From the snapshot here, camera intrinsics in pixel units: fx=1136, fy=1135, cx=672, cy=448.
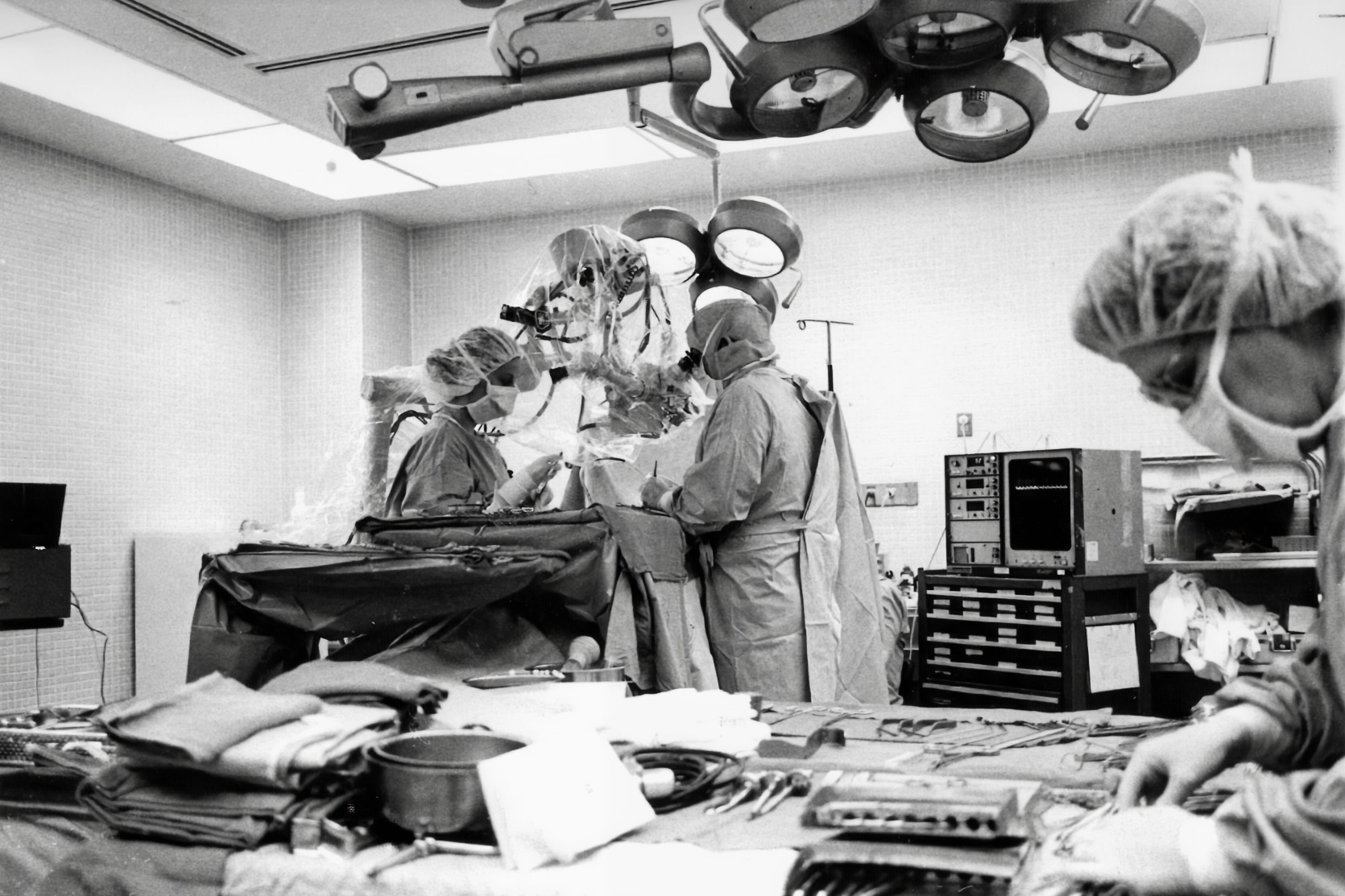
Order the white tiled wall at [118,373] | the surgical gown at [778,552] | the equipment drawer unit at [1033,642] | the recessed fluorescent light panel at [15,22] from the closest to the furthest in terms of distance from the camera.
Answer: the surgical gown at [778,552] < the recessed fluorescent light panel at [15,22] < the equipment drawer unit at [1033,642] < the white tiled wall at [118,373]

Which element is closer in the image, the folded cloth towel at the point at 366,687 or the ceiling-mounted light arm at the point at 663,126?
the folded cloth towel at the point at 366,687

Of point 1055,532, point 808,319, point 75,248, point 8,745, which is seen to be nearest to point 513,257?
point 808,319

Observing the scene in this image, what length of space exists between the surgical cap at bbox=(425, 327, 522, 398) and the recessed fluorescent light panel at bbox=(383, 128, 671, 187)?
1766mm

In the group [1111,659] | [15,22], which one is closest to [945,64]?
[1111,659]

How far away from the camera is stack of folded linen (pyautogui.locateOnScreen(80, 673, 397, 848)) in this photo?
1.39 m

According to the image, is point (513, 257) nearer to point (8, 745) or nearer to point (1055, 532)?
point (1055, 532)

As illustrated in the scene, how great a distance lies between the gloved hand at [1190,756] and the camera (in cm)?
129

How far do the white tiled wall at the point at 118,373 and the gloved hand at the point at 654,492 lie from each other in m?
3.34

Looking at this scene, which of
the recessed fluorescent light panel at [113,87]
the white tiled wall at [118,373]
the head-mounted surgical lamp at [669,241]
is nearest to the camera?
the head-mounted surgical lamp at [669,241]

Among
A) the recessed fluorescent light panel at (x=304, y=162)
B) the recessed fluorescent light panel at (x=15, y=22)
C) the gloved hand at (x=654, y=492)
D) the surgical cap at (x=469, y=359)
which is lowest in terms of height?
the gloved hand at (x=654, y=492)

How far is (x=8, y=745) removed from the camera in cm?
170

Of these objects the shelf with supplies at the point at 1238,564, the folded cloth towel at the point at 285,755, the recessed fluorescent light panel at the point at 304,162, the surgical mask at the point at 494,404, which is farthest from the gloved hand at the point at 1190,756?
the recessed fluorescent light panel at the point at 304,162

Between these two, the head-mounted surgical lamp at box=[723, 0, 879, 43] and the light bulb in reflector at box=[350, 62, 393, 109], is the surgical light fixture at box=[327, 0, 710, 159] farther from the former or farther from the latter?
the head-mounted surgical lamp at box=[723, 0, 879, 43]

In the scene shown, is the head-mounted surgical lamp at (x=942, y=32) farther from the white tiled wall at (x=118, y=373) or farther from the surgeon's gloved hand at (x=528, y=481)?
the white tiled wall at (x=118, y=373)
